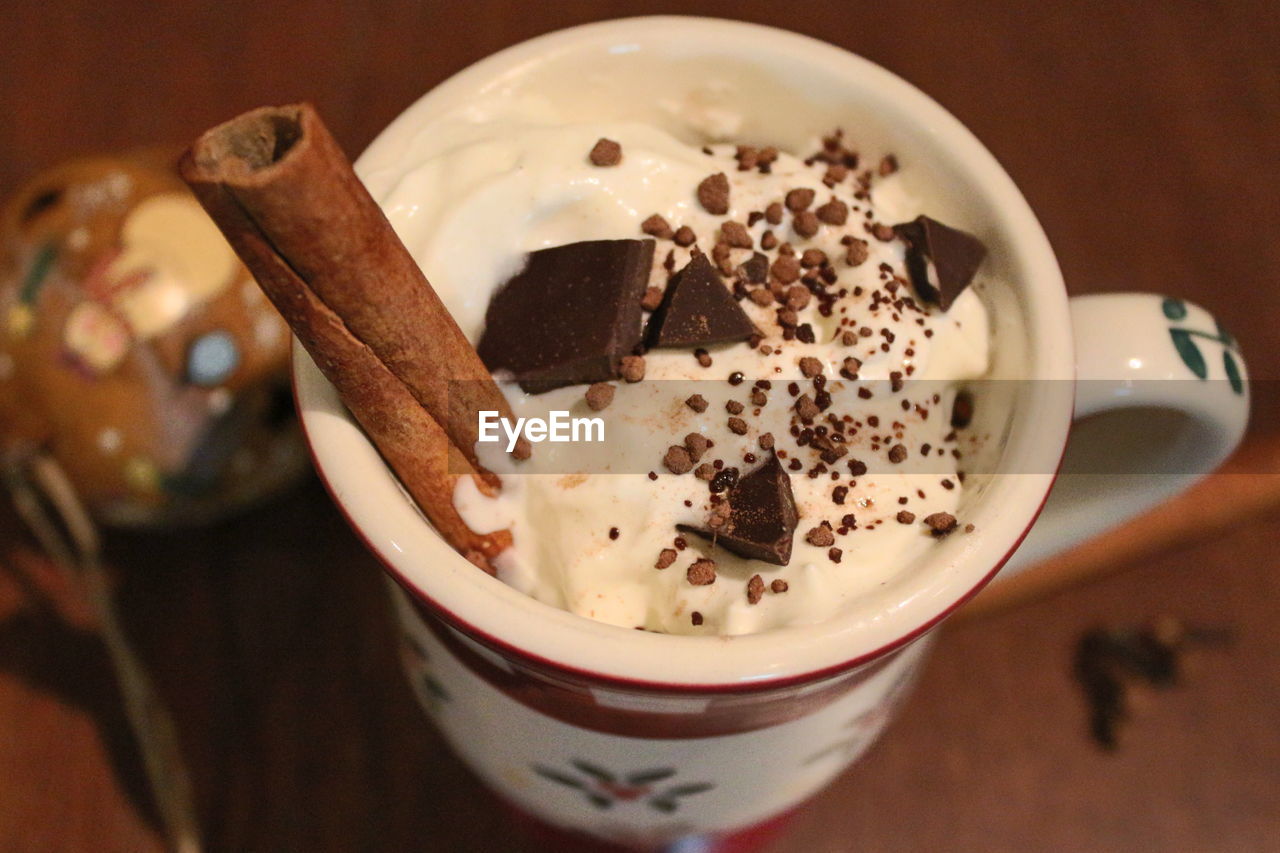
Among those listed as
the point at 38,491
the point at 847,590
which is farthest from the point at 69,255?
the point at 847,590

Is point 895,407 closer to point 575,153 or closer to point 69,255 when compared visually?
point 575,153

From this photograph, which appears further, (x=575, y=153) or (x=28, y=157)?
(x=28, y=157)

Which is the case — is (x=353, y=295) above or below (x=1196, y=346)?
above

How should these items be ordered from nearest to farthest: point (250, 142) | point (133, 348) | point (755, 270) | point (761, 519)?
point (250, 142) < point (761, 519) < point (755, 270) < point (133, 348)

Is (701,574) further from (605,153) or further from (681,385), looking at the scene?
(605,153)

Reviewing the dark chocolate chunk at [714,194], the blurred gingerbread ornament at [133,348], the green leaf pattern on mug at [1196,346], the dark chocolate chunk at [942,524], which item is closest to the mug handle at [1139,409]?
the green leaf pattern on mug at [1196,346]

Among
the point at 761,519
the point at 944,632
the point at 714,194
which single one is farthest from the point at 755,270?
the point at 944,632
